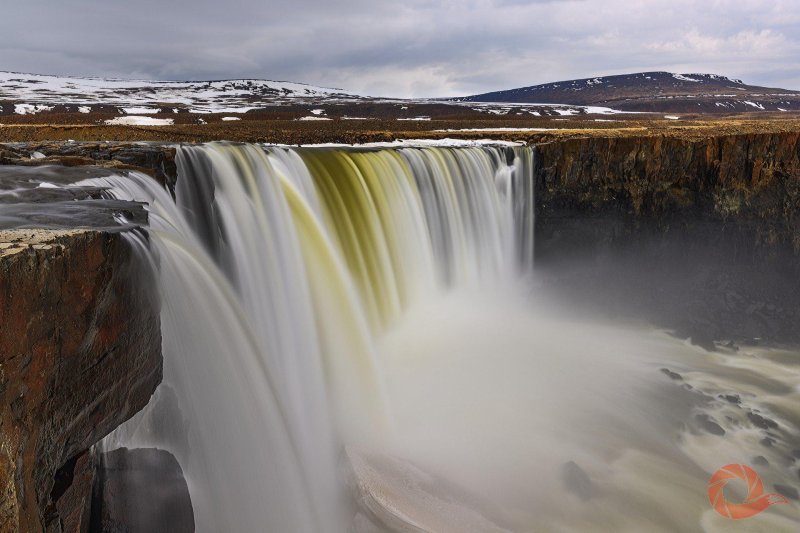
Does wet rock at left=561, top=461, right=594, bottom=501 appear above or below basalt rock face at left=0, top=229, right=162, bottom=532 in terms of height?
below

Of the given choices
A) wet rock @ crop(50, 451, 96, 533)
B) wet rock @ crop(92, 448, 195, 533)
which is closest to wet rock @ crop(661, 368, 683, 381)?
wet rock @ crop(92, 448, 195, 533)

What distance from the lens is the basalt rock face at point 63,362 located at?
9.28 ft

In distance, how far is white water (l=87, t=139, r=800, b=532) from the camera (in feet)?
19.2

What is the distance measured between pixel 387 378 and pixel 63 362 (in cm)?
649

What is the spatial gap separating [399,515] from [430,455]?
1487mm

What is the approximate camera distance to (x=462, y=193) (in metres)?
14.4

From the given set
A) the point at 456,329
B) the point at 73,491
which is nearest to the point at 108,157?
the point at 73,491

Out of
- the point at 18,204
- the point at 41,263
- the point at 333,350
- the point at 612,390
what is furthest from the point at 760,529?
the point at 18,204

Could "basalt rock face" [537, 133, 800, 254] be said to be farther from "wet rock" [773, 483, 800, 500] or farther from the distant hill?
the distant hill

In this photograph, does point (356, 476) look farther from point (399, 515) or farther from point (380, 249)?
point (380, 249)

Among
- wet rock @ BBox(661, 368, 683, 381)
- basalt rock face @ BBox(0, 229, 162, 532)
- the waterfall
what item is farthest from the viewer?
wet rock @ BBox(661, 368, 683, 381)

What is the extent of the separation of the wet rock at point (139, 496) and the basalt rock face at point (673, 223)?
13.7m
